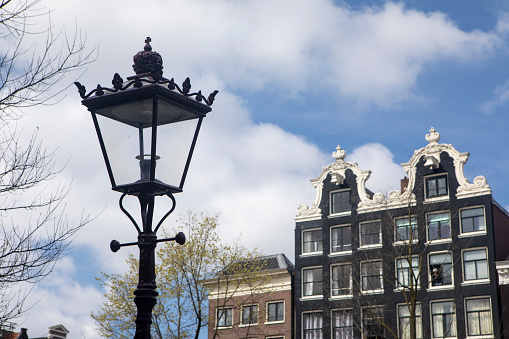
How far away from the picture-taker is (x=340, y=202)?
40.5 meters

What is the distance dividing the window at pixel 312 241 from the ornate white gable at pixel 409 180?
0.85 metres

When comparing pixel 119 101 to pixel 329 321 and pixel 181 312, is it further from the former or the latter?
pixel 329 321

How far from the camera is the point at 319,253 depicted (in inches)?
1574

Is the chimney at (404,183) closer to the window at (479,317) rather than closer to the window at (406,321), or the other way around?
the window at (406,321)

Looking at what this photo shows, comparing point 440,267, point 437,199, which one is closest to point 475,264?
point 440,267

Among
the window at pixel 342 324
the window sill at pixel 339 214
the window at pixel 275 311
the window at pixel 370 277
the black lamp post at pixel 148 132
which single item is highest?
the window sill at pixel 339 214

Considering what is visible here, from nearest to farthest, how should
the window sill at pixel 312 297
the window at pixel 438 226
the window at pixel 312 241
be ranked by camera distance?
the window at pixel 438 226 < the window sill at pixel 312 297 < the window at pixel 312 241

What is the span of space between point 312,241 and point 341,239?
6.13 feet

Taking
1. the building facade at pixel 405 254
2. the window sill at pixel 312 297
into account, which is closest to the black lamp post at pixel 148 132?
the building facade at pixel 405 254

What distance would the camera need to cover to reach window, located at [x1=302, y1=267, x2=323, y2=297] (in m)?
39.7

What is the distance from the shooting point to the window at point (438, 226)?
119 feet

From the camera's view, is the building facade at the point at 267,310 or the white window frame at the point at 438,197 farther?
the building facade at the point at 267,310

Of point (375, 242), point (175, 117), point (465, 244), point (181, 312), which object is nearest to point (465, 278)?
point (465, 244)

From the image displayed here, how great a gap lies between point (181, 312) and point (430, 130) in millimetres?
17056
